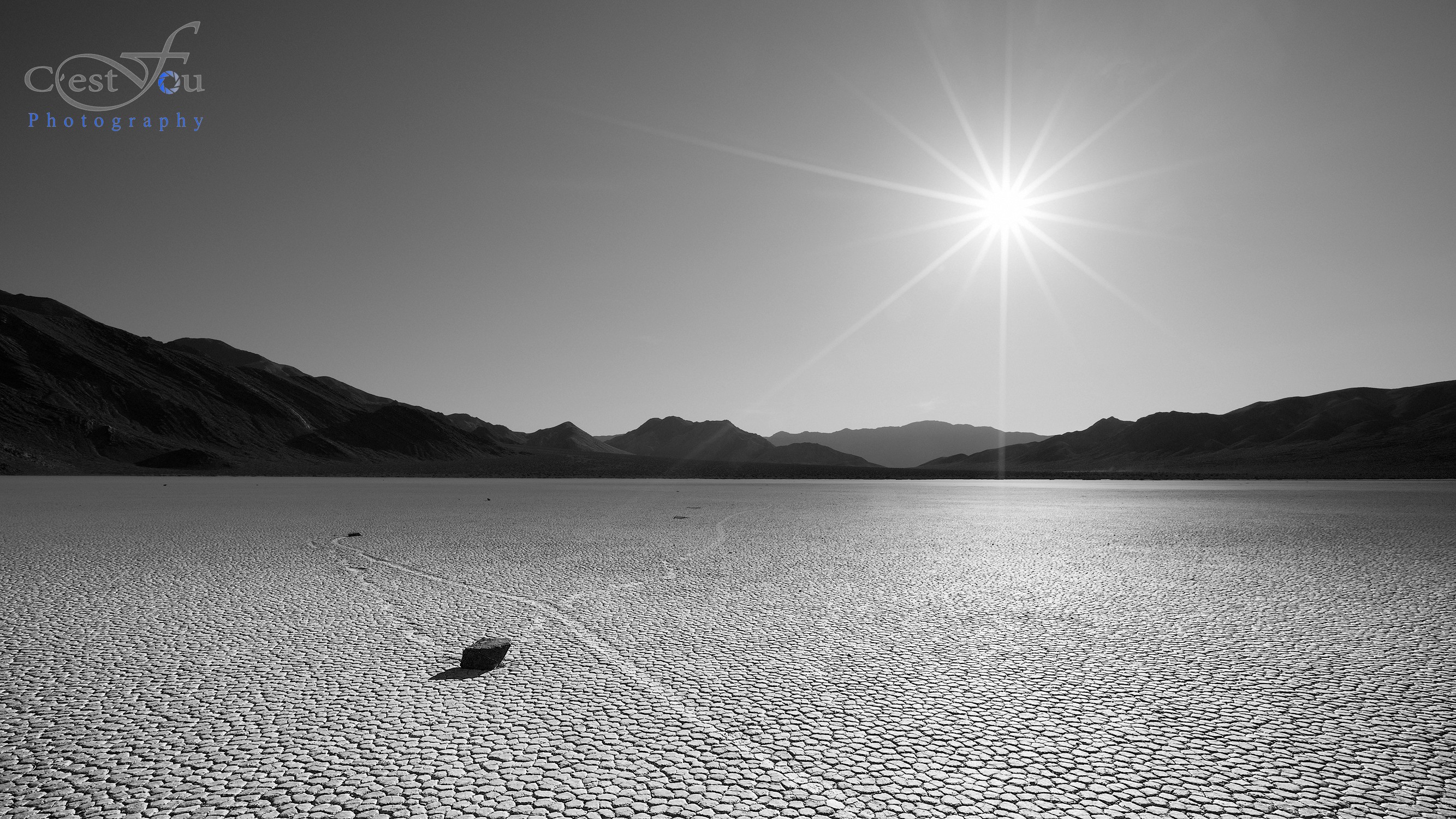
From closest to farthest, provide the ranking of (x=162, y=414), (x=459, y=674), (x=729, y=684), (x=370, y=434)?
(x=729, y=684)
(x=459, y=674)
(x=162, y=414)
(x=370, y=434)

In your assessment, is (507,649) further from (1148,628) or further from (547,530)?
(547,530)

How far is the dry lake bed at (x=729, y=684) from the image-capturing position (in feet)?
12.6

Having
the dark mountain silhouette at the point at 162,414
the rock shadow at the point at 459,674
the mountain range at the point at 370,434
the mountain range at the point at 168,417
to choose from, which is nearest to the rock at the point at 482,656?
the rock shadow at the point at 459,674

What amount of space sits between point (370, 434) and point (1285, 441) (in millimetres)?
191604

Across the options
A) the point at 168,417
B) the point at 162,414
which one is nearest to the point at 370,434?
the point at 168,417

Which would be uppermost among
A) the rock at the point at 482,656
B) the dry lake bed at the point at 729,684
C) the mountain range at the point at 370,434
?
the mountain range at the point at 370,434

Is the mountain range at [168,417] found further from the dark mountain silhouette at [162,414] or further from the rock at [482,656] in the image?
the rock at [482,656]

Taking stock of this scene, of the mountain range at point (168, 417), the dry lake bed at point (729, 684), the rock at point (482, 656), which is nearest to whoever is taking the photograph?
the dry lake bed at point (729, 684)

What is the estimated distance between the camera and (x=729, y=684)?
18.4 feet

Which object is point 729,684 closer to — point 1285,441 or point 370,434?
point 370,434

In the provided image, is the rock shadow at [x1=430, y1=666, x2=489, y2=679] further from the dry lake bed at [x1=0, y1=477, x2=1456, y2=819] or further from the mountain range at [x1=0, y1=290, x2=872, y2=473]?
the mountain range at [x1=0, y1=290, x2=872, y2=473]

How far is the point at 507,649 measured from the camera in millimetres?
6266

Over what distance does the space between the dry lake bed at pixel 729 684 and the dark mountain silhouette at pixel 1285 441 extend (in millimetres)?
114205

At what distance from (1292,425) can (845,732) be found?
663 ft
